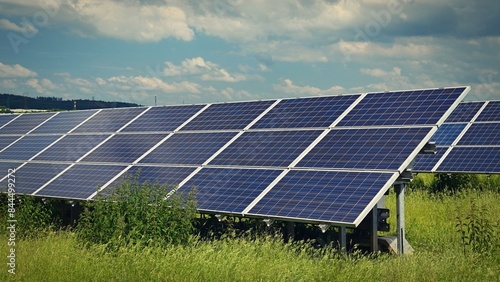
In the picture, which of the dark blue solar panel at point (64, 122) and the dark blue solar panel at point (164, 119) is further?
the dark blue solar panel at point (64, 122)

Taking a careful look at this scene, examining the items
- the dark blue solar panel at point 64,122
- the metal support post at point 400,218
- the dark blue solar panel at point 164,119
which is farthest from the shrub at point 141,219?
the dark blue solar panel at point 64,122

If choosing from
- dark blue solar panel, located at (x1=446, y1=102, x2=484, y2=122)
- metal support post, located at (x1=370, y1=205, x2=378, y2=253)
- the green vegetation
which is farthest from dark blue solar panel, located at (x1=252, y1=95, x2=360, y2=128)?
dark blue solar panel, located at (x1=446, y1=102, x2=484, y2=122)

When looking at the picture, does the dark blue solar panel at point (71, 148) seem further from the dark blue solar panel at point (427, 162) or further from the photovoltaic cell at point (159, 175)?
the dark blue solar panel at point (427, 162)

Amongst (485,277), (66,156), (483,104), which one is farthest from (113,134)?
(483,104)

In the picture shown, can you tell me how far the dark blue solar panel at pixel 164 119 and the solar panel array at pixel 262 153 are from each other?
0.26 feet

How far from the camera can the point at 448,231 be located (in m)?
20.4

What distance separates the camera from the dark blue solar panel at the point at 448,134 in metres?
34.2

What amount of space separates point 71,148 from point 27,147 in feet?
12.7

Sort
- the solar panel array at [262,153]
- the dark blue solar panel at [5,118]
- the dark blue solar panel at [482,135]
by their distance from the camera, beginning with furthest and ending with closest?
the dark blue solar panel at [5,118] < the dark blue solar panel at [482,135] < the solar panel array at [262,153]

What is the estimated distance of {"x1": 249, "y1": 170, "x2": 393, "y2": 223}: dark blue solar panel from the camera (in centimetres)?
1463

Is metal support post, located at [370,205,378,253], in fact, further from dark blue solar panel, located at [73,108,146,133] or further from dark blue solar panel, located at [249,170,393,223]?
dark blue solar panel, located at [73,108,146,133]

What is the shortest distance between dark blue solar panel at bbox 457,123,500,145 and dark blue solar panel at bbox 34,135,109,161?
2033cm

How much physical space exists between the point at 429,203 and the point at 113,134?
1442 cm

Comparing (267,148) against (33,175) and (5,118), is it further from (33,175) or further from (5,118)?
(5,118)
